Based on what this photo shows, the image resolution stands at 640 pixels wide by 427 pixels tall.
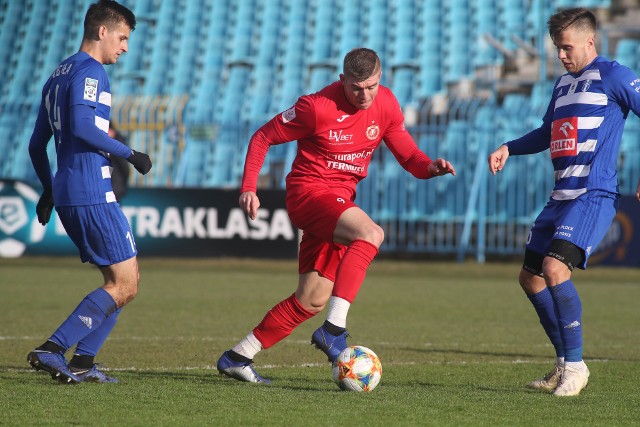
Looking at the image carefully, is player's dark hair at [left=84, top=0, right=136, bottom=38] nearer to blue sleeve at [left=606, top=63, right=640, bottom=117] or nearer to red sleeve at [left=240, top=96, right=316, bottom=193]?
red sleeve at [left=240, top=96, right=316, bottom=193]

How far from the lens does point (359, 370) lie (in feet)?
18.6

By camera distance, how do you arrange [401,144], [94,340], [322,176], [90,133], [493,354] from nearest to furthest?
1. [90,133]
2. [94,340]
3. [322,176]
4. [401,144]
5. [493,354]

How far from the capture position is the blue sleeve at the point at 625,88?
236 inches

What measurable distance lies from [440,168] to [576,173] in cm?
78

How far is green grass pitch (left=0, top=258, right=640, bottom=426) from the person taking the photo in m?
5.03

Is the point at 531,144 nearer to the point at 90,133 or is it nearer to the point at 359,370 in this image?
the point at 359,370

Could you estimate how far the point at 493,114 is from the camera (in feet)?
59.9

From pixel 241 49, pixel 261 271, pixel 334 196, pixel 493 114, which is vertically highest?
pixel 241 49

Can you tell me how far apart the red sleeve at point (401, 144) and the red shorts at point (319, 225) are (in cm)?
45

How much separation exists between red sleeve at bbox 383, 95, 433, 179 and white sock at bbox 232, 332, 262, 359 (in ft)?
4.55

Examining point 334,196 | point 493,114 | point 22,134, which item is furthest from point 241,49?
point 334,196

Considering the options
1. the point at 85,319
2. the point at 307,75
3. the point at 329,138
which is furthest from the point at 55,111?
the point at 307,75

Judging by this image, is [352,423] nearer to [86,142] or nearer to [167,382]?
[167,382]

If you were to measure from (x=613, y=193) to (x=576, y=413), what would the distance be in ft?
4.92
